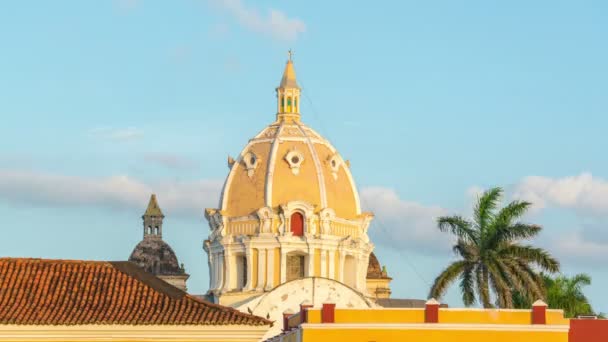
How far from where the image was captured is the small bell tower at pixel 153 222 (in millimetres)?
112812

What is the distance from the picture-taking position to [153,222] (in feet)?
372

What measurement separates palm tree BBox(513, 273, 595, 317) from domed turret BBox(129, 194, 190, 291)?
42.6 metres

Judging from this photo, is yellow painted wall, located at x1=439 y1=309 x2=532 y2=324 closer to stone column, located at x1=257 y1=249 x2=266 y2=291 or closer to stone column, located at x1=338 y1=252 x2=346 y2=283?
stone column, located at x1=257 y1=249 x2=266 y2=291

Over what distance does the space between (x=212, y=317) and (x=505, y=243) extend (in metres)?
14.1

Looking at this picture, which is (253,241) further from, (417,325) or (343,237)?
(417,325)

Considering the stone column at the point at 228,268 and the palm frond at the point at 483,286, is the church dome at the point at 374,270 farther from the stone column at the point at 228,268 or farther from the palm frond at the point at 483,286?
the palm frond at the point at 483,286

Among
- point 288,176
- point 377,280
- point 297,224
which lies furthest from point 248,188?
point 377,280

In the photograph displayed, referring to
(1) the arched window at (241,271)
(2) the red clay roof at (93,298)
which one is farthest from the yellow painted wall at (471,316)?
(1) the arched window at (241,271)

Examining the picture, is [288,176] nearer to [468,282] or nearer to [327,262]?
[327,262]

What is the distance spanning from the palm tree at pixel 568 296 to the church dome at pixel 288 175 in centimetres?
2178

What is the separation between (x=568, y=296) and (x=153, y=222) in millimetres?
49662

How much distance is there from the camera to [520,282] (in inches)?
2202

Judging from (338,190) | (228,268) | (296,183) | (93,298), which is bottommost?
(93,298)

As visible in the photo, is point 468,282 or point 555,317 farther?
point 468,282
